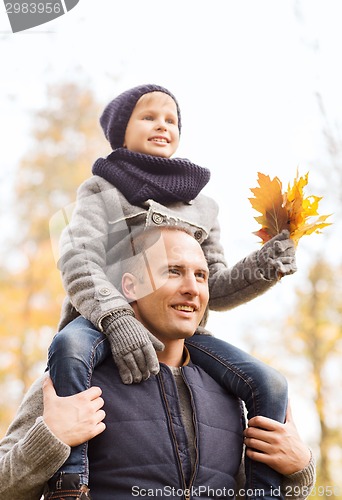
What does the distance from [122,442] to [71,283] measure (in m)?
0.48

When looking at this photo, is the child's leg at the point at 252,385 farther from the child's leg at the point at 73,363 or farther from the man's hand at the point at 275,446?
the child's leg at the point at 73,363

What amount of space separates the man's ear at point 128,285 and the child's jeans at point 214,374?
0.18 m

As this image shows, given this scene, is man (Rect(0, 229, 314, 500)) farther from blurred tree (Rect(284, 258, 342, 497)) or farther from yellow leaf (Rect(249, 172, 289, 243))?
blurred tree (Rect(284, 258, 342, 497))

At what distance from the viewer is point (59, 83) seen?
9.63m

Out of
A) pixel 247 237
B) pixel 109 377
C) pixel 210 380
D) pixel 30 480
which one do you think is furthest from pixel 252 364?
pixel 247 237

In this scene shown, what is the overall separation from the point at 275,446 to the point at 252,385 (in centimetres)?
19

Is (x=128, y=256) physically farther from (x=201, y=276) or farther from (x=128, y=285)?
(x=201, y=276)

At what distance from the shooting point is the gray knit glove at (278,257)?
2.16 m

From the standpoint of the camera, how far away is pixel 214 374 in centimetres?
220

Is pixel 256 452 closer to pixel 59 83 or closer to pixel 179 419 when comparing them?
pixel 179 419

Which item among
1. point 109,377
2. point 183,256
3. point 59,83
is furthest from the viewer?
point 59,83

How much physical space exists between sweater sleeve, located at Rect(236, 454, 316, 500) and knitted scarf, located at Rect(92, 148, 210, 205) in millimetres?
889

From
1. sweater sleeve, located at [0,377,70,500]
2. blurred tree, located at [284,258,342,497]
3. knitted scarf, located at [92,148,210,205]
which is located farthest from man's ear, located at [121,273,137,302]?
blurred tree, located at [284,258,342,497]

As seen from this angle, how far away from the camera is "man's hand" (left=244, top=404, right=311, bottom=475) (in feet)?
6.68
